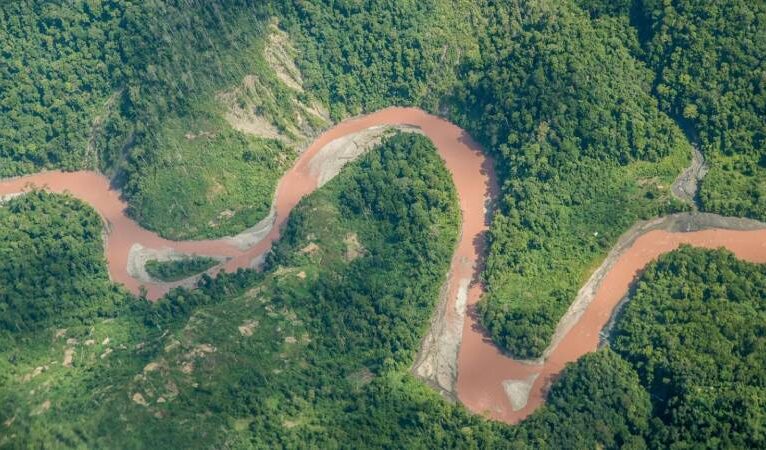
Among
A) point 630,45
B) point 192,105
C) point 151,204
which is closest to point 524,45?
point 630,45

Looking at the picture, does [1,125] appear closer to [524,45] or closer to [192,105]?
[192,105]

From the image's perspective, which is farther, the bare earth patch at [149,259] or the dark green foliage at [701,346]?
the bare earth patch at [149,259]

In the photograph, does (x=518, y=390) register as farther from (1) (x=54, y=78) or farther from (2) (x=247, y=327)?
(1) (x=54, y=78)

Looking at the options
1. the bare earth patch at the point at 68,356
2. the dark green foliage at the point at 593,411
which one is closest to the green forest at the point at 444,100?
the dark green foliage at the point at 593,411

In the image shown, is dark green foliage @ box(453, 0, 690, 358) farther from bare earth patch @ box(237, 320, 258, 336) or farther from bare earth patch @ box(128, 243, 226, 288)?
bare earth patch @ box(128, 243, 226, 288)

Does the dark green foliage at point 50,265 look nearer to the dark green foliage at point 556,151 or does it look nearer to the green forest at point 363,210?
the green forest at point 363,210

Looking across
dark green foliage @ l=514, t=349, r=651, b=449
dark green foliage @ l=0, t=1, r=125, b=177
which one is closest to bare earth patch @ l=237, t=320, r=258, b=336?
dark green foliage @ l=514, t=349, r=651, b=449
